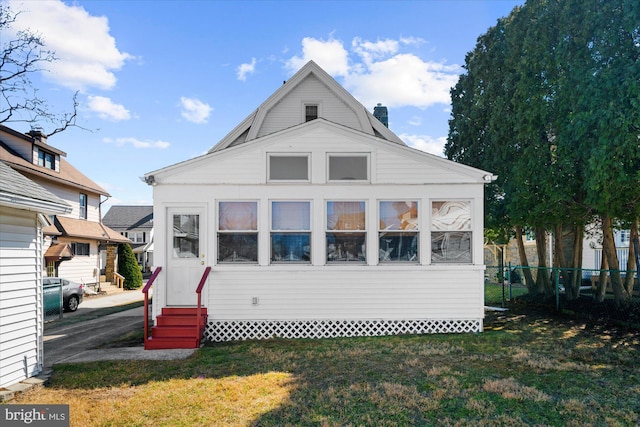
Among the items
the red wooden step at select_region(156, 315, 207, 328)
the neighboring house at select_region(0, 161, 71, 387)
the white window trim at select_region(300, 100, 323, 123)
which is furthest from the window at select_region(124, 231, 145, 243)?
the neighboring house at select_region(0, 161, 71, 387)

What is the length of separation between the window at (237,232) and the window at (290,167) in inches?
35.3

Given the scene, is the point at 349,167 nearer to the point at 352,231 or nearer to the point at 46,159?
the point at 352,231

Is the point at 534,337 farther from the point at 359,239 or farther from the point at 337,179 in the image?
the point at 337,179

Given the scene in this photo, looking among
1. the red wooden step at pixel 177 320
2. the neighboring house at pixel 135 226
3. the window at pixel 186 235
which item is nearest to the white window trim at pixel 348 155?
the window at pixel 186 235

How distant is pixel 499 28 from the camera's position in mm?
12570

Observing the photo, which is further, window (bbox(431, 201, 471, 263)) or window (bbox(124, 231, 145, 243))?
window (bbox(124, 231, 145, 243))

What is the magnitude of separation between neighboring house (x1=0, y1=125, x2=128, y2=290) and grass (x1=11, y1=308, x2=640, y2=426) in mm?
12366

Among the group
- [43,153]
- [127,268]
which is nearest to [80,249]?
[127,268]

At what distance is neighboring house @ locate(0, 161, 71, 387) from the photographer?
210 inches

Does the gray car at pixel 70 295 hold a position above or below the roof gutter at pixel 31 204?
below

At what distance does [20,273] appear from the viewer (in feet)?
18.7

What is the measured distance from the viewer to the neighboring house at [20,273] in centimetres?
534

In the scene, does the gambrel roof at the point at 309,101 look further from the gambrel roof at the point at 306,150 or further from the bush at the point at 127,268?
the bush at the point at 127,268

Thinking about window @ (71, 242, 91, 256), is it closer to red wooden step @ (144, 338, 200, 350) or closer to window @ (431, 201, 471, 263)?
red wooden step @ (144, 338, 200, 350)
